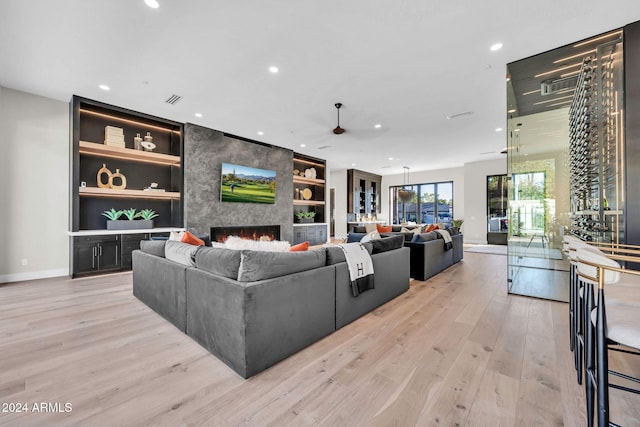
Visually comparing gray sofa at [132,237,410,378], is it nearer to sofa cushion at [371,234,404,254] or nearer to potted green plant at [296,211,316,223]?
sofa cushion at [371,234,404,254]

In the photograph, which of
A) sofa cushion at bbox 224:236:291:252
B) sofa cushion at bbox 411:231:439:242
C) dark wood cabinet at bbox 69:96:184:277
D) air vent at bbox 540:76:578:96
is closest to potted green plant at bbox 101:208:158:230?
dark wood cabinet at bbox 69:96:184:277

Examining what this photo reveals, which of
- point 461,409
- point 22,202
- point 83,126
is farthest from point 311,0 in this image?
point 22,202

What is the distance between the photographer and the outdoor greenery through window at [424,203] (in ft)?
37.0

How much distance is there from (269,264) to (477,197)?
1016cm

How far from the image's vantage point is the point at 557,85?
360 centimetres

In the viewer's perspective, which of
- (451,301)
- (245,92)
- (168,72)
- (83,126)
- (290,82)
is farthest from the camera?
(83,126)

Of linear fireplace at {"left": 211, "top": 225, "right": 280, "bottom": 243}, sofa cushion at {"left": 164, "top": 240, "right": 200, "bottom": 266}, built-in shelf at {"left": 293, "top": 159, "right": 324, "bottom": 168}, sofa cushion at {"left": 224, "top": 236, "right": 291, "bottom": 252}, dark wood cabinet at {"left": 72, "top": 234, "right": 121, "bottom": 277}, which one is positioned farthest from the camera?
built-in shelf at {"left": 293, "top": 159, "right": 324, "bottom": 168}

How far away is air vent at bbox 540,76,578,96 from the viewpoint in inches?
137

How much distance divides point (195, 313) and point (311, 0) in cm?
290

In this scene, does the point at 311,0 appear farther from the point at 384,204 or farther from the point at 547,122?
the point at 384,204

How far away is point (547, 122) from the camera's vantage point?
3764 millimetres

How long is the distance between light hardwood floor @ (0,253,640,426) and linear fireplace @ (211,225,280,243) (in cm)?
333

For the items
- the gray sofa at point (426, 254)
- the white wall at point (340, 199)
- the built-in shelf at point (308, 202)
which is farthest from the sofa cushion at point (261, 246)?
the white wall at point (340, 199)

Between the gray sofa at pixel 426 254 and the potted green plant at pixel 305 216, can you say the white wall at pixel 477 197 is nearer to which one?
the gray sofa at pixel 426 254
